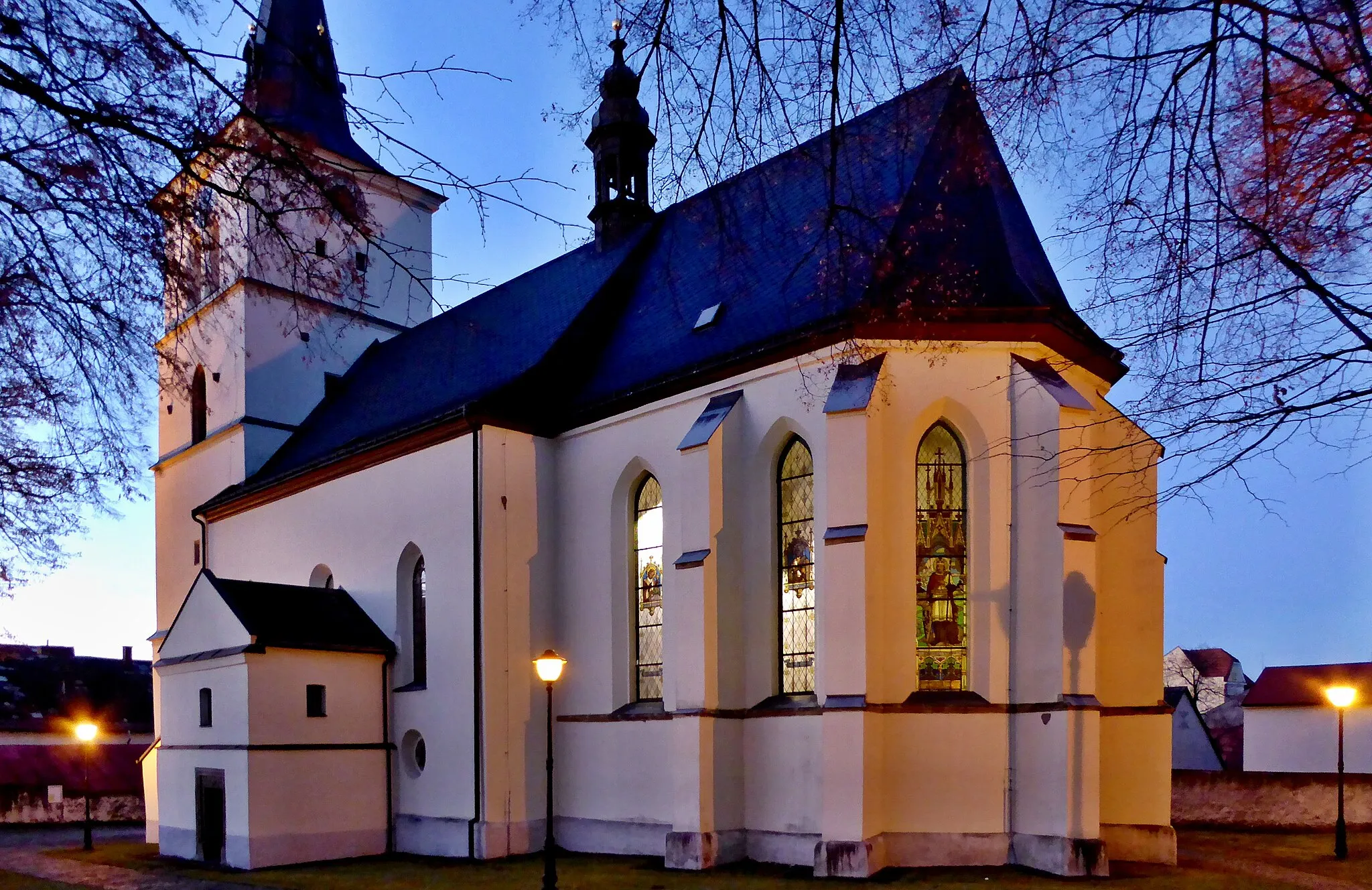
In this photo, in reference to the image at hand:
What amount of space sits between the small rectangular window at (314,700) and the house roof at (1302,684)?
29.0 meters

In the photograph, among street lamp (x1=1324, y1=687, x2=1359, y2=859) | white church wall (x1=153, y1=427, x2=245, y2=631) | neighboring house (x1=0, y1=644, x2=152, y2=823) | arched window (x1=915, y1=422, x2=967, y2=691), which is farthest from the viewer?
neighboring house (x1=0, y1=644, x2=152, y2=823)

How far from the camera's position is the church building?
13180 mm

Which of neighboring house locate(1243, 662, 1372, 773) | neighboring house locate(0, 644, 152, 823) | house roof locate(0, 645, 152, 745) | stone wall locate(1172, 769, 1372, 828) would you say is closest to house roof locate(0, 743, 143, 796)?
neighboring house locate(0, 644, 152, 823)

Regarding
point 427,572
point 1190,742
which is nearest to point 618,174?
point 427,572

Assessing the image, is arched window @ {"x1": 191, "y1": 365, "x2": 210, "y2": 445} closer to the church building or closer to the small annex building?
the church building

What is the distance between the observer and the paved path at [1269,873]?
12188 mm

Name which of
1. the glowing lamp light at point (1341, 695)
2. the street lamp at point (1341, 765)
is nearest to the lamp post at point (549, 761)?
the street lamp at point (1341, 765)

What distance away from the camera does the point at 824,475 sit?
14047mm

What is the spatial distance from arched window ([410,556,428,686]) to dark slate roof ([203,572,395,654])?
1.31 ft

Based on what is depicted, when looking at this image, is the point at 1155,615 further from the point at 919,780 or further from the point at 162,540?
the point at 162,540

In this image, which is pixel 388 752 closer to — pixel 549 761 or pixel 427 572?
pixel 427 572

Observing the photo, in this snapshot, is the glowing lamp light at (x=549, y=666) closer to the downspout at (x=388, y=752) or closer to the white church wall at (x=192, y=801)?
the white church wall at (x=192, y=801)

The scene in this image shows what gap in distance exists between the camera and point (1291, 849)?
51.5 feet

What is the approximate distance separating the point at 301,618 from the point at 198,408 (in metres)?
10.5
